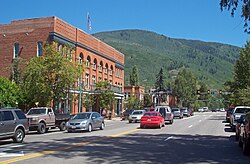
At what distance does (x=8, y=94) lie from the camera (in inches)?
1451

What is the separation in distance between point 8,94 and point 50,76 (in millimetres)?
5023

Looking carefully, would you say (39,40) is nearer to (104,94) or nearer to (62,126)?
(104,94)

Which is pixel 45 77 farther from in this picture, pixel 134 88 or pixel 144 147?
pixel 134 88

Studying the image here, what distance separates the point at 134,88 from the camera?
9812 cm

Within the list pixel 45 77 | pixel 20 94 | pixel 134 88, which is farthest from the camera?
pixel 134 88

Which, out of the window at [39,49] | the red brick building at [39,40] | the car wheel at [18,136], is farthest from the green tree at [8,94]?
the car wheel at [18,136]

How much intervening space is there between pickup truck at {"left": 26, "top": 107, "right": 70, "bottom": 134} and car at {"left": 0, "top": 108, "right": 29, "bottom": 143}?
6443 mm

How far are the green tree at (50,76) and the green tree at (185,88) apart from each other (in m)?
91.6

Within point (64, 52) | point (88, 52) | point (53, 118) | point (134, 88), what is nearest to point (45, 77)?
point (64, 52)

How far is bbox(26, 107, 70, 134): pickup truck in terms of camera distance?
2503 centimetres

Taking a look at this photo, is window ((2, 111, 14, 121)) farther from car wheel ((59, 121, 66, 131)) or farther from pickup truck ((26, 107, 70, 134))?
car wheel ((59, 121, 66, 131))

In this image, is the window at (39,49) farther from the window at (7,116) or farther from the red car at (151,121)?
the window at (7,116)

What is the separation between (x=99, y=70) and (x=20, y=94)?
23544mm

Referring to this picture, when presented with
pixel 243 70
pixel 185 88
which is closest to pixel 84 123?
pixel 243 70
